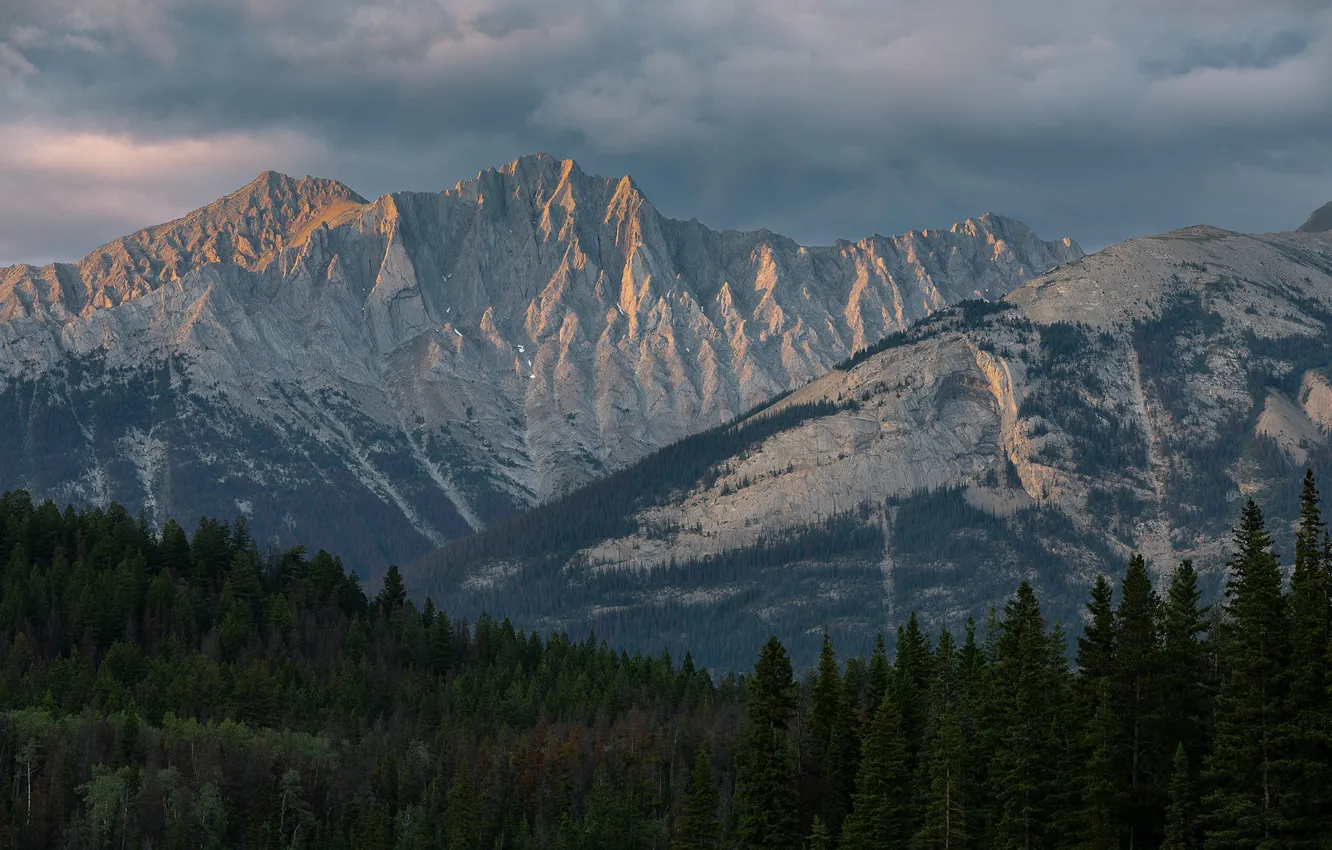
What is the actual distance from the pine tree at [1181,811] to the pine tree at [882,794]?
2436cm

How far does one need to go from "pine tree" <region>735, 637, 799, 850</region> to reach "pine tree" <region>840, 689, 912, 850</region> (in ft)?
15.0

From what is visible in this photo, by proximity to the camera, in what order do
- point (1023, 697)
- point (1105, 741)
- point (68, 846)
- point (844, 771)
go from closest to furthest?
point (1105, 741), point (1023, 697), point (844, 771), point (68, 846)

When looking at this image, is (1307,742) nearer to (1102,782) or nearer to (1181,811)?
(1181,811)

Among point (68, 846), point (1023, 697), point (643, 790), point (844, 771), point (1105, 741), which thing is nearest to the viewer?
point (1105, 741)

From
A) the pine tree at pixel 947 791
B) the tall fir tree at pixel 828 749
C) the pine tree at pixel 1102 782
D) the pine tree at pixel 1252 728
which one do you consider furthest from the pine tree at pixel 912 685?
the pine tree at pixel 1252 728

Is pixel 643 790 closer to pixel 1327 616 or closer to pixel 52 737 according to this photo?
pixel 52 737

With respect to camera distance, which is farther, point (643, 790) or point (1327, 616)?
point (643, 790)

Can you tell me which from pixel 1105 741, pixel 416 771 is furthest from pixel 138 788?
pixel 1105 741

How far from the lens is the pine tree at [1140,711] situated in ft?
355

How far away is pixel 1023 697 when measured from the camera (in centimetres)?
11488

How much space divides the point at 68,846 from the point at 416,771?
34.2m

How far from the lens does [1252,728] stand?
3797 inches

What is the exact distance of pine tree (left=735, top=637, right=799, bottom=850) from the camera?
123m

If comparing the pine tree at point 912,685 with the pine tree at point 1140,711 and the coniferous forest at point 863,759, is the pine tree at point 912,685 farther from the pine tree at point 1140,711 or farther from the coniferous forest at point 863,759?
the pine tree at point 1140,711
